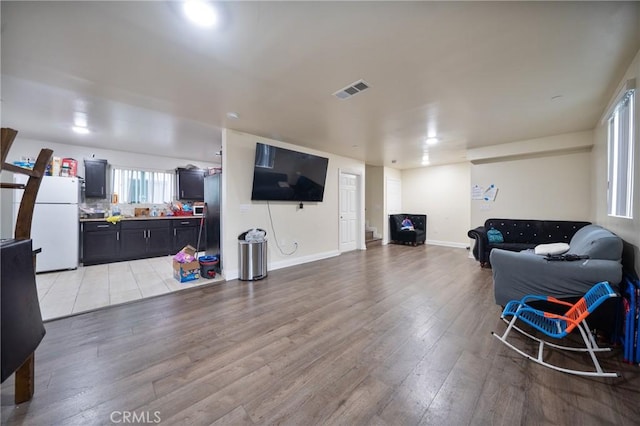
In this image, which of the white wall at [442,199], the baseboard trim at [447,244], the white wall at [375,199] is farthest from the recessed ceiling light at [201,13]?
the baseboard trim at [447,244]

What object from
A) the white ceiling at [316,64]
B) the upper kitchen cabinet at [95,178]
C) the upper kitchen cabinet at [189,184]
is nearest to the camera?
the white ceiling at [316,64]

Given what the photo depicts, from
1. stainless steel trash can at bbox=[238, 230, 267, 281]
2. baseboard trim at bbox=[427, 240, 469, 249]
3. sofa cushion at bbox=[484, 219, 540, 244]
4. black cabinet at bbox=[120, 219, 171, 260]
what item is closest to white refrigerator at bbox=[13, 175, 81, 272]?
black cabinet at bbox=[120, 219, 171, 260]

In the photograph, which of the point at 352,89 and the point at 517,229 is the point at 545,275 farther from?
the point at 517,229

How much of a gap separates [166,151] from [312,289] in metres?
4.64

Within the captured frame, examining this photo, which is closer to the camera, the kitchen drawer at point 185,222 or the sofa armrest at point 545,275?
the sofa armrest at point 545,275

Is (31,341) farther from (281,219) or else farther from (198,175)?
(198,175)

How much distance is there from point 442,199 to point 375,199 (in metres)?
1.97

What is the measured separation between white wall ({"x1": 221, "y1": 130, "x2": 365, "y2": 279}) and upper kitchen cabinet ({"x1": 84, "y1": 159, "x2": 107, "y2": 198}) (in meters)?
3.24

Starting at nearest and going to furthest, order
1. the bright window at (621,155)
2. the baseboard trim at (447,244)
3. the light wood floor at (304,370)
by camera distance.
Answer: the light wood floor at (304,370), the bright window at (621,155), the baseboard trim at (447,244)

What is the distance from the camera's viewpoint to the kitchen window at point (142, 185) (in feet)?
17.8

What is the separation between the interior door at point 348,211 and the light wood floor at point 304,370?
3.20 meters

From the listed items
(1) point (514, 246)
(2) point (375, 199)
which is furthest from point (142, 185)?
(1) point (514, 246)

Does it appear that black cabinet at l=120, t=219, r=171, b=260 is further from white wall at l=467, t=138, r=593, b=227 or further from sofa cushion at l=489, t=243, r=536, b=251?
white wall at l=467, t=138, r=593, b=227

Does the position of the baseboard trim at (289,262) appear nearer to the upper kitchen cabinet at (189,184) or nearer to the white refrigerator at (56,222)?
the white refrigerator at (56,222)
